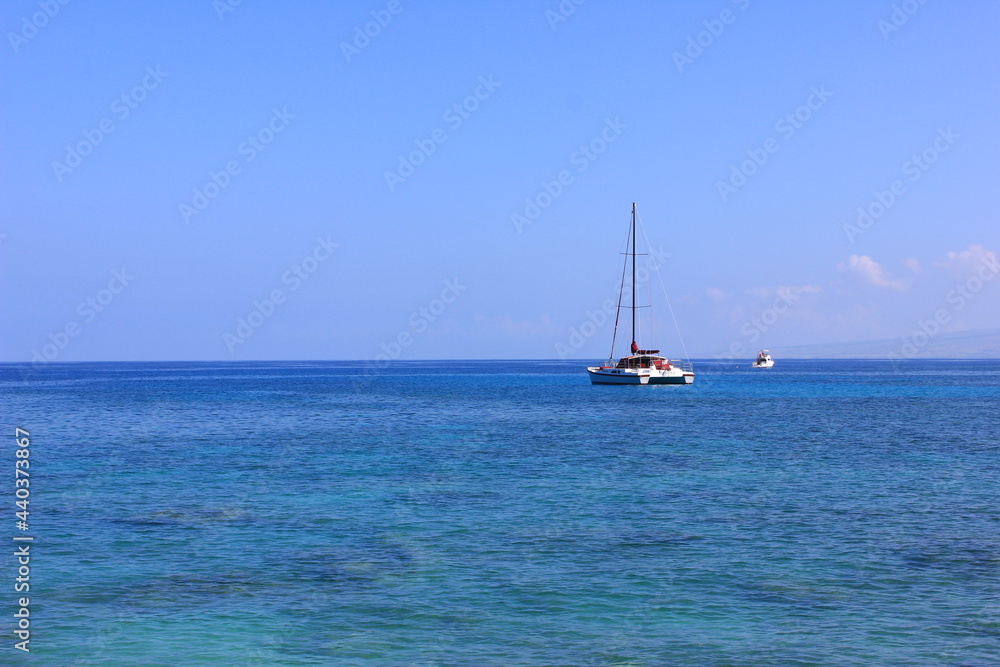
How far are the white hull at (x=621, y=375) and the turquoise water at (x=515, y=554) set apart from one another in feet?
201

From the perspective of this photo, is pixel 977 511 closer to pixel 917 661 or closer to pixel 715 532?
pixel 715 532

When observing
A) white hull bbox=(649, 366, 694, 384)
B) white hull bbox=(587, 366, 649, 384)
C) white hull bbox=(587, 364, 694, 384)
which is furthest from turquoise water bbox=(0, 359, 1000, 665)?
white hull bbox=(649, 366, 694, 384)

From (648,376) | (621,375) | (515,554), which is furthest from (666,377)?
(515,554)

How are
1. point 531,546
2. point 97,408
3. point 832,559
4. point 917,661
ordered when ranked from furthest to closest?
point 97,408, point 531,546, point 832,559, point 917,661

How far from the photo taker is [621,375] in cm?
11475

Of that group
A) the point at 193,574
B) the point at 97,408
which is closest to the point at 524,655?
the point at 193,574

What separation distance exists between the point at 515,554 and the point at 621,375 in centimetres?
9324

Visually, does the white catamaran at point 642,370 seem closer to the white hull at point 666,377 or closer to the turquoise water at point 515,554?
the white hull at point 666,377

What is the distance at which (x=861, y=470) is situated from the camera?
39219mm

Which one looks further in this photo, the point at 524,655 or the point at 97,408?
the point at 97,408

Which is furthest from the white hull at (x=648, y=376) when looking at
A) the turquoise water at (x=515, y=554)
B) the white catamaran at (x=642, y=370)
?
the turquoise water at (x=515, y=554)

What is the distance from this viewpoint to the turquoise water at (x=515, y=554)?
16375mm

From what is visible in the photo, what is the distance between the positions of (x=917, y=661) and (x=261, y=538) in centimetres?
1729

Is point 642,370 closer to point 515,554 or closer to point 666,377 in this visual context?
point 666,377
